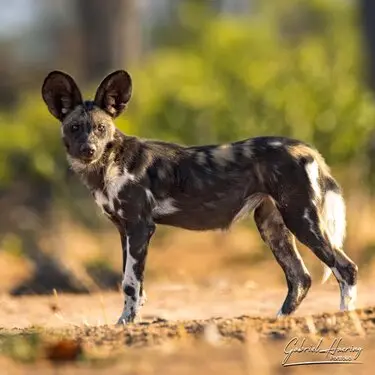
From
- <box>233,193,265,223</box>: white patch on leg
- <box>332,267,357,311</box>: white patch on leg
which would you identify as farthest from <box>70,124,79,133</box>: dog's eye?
<box>332,267,357,311</box>: white patch on leg

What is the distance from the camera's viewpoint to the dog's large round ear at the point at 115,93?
6855mm

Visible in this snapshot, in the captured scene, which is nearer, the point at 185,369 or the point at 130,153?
the point at 185,369

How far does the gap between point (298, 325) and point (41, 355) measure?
1.32 m

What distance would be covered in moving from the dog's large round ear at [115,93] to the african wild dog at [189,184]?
0.01 meters

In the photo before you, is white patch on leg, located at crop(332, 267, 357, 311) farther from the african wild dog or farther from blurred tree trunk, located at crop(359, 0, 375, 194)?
blurred tree trunk, located at crop(359, 0, 375, 194)

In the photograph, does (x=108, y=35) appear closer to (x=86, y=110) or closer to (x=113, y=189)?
(x=86, y=110)

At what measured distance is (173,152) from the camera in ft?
22.2

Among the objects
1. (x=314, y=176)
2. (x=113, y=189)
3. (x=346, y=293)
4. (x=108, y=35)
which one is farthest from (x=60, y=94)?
(x=108, y=35)

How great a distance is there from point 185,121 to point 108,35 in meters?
6.42

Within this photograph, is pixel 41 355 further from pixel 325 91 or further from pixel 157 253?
pixel 157 253

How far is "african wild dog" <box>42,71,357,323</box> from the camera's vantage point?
6.61 meters

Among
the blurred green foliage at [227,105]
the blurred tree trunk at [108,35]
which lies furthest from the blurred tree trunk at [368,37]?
the blurred tree trunk at [108,35]

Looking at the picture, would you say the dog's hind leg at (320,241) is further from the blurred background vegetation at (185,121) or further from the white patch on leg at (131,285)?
the blurred background vegetation at (185,121)

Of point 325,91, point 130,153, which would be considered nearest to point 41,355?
point 130,153
